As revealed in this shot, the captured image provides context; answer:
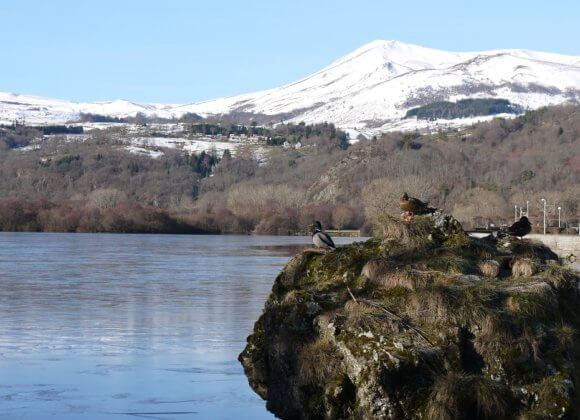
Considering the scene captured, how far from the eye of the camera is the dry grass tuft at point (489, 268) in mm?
15000

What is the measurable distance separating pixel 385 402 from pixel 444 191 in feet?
479

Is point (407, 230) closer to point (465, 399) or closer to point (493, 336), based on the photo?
point (493, 336)

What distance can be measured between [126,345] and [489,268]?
788 cm

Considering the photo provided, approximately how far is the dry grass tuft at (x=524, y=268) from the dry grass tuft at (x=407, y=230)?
1.30m

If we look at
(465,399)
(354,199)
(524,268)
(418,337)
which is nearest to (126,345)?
(524,268)

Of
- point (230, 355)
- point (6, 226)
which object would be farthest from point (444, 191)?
point (230, 355)

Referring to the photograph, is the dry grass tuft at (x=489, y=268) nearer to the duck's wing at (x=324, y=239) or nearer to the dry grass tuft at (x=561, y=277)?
the dry grass tuft at (x=561, y=277)

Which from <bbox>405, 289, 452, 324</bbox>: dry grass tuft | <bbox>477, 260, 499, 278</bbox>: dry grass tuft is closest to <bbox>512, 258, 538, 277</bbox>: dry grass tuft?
<bbox>477, 260, 499, 278</bbox>: dry grass tuft

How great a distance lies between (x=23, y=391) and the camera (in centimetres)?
1573

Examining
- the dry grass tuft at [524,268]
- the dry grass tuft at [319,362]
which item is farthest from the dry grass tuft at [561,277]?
the dry grass tuft at [319,362]

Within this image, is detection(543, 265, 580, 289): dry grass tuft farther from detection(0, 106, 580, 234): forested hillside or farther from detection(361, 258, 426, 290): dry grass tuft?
detection(0, 106, 580, 234): forested hillside

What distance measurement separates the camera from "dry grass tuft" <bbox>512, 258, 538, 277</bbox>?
15.2m

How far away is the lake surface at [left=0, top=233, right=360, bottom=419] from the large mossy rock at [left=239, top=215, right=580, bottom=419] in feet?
4.80

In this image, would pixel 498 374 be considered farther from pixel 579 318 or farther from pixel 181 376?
pixel 181 376
